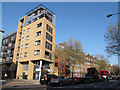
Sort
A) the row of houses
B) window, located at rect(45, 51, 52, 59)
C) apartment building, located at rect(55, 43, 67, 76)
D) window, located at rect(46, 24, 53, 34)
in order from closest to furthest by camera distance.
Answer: apartment building, located at rect(55, 43, 67, 76) → the row of houses → window, located at rect(45, 51, 52, 59) → window, located at rect(46, 24, 53, 34)

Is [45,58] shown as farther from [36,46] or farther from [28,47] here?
[28,47]

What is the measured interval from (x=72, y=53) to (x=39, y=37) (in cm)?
1152

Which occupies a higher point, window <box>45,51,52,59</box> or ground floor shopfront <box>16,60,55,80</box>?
window <box>45,51,52,59</box>

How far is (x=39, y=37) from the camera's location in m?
34.6

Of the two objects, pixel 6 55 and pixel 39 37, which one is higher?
pixel 39 37

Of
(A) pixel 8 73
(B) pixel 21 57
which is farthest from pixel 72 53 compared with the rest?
(A) pixel 8 73

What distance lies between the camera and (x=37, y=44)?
3453 centimetres

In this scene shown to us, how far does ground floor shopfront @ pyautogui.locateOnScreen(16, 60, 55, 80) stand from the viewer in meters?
34.4

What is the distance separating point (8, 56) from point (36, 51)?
19516 millimetres

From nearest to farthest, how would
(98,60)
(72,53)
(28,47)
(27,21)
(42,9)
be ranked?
(72,53), (28,47), (42,9), (27,21), (98,60)

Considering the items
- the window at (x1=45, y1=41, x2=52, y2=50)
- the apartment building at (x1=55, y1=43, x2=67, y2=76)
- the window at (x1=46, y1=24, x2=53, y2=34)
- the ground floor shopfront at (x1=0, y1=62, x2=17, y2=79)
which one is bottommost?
the ground floor shopfront at (x1=0, y1=62, x2=17, y2=79)

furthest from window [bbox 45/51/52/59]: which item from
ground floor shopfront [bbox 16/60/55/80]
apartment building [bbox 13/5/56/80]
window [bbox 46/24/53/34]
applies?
window [bbox 46/24/53/34]

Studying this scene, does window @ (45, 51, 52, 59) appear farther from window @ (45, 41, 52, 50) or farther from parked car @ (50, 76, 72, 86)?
parked car @ (50, 76, 72, 86)

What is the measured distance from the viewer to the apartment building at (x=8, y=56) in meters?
42.8
